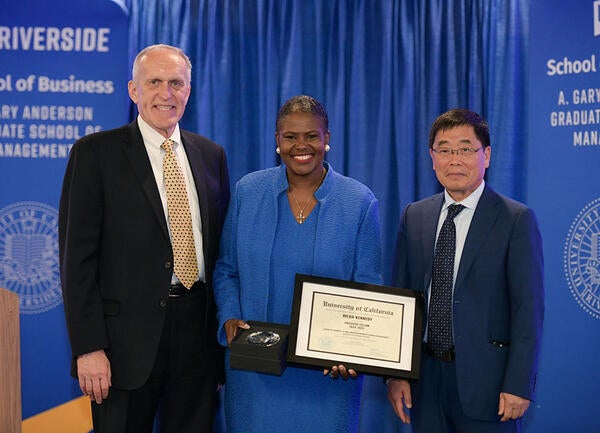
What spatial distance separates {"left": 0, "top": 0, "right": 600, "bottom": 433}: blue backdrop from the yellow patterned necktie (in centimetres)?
131

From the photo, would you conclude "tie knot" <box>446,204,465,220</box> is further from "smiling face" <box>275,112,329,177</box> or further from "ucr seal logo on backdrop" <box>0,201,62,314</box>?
"ucr seal logo on backdrop" <box>0,201,62,314</box>

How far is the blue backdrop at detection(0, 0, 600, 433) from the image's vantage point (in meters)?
3.36

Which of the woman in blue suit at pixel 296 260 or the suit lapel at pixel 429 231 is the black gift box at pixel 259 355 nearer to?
the woman in blue suit at pixel 296 260

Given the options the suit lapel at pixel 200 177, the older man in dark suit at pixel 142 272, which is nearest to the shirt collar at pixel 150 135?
the older man in dark suit at pixel 142 272

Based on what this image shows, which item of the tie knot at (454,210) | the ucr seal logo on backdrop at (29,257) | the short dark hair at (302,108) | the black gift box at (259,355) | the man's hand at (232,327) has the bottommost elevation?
the black gift box at (259,355)

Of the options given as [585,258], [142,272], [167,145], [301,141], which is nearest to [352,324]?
[301,141]

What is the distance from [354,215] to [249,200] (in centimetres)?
41

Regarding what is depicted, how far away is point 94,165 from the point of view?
2207 millimetres

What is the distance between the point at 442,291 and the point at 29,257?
7.79 feet

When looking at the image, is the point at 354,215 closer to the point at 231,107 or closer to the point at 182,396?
the point at 182,396

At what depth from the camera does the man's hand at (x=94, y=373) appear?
212cm

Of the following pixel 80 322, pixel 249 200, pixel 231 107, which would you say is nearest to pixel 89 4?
pixel 231 107

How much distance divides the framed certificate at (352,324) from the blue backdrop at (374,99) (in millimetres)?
1709

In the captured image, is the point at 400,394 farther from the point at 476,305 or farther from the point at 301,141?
the point at 301,141
